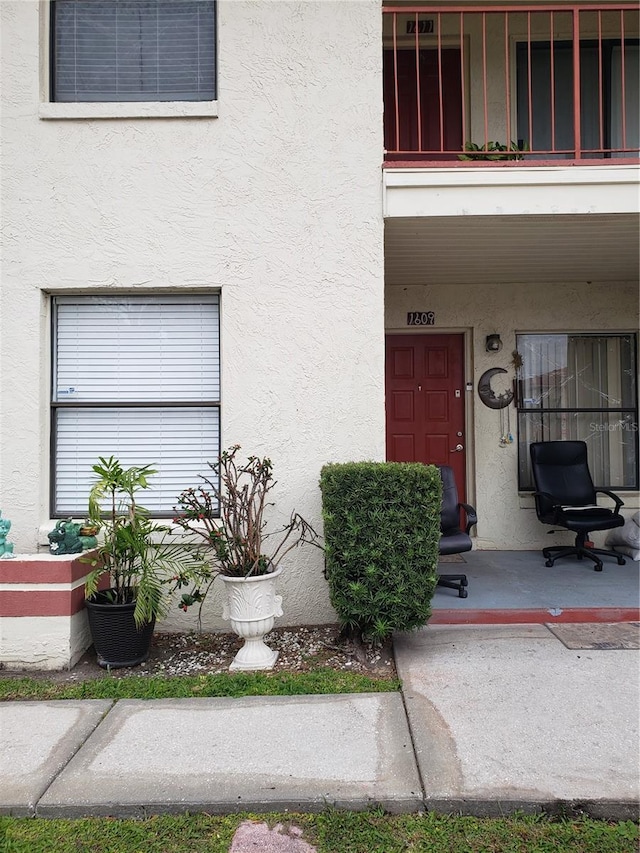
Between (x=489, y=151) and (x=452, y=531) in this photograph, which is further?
(x=452, y=531)

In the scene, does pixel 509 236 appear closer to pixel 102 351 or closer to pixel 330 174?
pixel 330 174

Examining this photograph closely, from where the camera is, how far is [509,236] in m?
5.05

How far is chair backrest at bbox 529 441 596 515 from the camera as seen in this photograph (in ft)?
20.3

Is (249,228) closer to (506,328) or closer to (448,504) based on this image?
(448,504)

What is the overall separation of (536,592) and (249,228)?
361 centimetres

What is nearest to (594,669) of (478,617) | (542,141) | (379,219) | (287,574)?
(478,617)

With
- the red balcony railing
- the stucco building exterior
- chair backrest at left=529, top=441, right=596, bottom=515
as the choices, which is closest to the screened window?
chair backrest at left=529, top=441, right=596, bottom=515

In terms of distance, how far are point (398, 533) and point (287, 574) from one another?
1.12 metres

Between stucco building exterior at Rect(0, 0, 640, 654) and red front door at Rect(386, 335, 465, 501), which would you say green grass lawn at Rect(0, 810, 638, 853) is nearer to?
stucco building exterior at Rect(0, 0, 640, 654)

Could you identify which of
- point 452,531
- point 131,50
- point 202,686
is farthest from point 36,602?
point 131,50

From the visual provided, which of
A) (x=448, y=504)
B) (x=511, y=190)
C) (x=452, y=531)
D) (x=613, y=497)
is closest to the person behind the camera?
(x=511, y=190)

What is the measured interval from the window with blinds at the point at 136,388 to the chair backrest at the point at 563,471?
11.3 ft

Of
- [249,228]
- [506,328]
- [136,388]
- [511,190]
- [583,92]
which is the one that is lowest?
[136,388]

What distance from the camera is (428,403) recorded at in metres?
6.69
